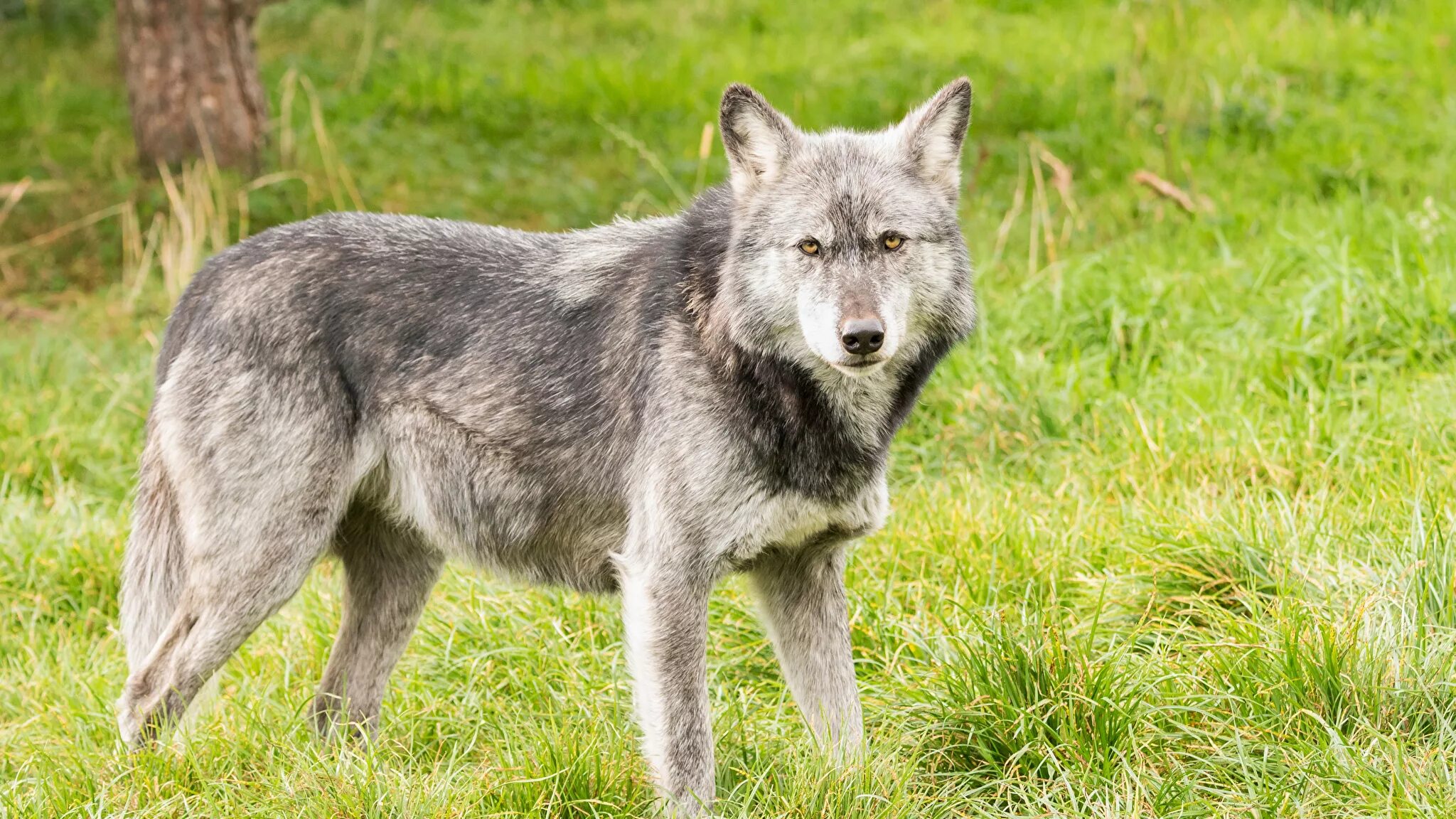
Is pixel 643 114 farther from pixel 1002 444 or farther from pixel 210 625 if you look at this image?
pixel 210 625

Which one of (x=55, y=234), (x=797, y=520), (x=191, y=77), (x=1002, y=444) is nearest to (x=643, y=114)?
(x=191, y=77)

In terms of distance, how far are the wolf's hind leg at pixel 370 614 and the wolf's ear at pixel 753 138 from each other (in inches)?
61.5

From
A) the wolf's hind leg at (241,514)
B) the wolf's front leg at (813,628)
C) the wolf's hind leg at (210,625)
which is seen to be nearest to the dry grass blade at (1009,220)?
the wolf's front leg at (813,628)

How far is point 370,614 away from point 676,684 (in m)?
1.24

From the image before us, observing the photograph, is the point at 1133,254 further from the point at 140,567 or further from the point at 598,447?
the point at 140,567

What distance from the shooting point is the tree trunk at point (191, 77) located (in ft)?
29.2

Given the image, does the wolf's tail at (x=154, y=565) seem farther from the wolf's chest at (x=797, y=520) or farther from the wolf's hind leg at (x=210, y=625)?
the wolf's chest at (x=797, y=520)

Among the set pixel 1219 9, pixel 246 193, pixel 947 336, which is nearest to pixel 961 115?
pixel 947 336

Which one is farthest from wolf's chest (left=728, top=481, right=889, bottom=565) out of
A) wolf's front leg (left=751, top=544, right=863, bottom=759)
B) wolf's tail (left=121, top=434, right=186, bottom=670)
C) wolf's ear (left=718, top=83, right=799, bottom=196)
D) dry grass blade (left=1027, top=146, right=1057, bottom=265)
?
dry grass blade (left=1027, top=146, right=1057, bottom=265)

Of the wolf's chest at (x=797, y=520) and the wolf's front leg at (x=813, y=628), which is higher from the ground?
the wolf's chest at (x=797, y=520)

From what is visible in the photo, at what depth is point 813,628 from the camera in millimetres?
3838

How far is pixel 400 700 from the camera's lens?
4.35m

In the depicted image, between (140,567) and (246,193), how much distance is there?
5.13 meters

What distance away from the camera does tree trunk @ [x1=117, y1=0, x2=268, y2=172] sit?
8.91 m
